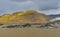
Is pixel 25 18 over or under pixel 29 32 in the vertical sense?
over

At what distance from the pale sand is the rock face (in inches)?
4.0

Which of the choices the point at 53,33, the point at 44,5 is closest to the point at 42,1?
the point at 44,5

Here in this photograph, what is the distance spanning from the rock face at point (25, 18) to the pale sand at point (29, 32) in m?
0.10

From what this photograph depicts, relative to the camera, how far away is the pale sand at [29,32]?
2756 millimetres

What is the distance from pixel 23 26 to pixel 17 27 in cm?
8

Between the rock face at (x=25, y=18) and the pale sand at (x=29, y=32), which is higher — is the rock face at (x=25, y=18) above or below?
Result: above

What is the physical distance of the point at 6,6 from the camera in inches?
109

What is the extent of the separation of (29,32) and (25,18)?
186 millimetres

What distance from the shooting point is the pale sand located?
9.04 ft

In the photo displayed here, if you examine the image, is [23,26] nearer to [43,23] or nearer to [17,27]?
[17,27]

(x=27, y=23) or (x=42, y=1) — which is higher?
(x=42, y=1)

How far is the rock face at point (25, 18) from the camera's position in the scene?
276cm

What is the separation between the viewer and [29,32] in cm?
276

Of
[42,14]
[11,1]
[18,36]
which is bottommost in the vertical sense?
[18,36]
